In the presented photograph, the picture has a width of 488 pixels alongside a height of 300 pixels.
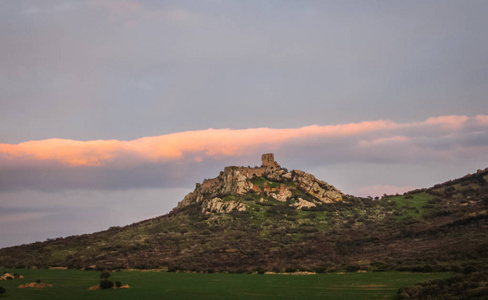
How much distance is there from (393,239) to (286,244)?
20631 mm

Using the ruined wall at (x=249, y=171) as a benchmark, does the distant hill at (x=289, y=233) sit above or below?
below

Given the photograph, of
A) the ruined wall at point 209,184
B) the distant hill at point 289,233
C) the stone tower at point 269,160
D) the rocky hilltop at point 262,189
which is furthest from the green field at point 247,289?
the stone tower at point 269,160

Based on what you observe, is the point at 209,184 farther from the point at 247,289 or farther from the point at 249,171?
the point at 247,289

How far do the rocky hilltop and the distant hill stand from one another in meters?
0.32

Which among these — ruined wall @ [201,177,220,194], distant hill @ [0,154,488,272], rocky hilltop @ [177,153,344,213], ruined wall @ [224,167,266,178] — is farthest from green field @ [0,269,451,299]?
ruined wall @ [201,177,220,194]

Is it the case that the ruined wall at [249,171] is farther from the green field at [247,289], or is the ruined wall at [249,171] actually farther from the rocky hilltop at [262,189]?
the green field at [247,289]

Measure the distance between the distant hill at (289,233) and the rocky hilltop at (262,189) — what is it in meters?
0.32

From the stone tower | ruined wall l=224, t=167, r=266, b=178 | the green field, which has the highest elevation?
the stone tower

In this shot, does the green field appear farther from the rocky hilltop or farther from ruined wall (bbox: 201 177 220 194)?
ruined wall (bbox: 201 177 220 194)

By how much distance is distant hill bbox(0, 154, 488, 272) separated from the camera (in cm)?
6019

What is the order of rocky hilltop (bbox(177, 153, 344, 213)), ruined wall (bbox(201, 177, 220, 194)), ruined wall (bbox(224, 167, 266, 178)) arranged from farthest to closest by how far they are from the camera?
1. ruined wall (bbox(201, 177, 220, 194))
2. ruined wall (bbox(224, 167, 266, 178))
3. rocky hilltop (bbox(177, 153, 344, 213))

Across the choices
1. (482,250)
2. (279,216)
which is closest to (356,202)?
(279,216)

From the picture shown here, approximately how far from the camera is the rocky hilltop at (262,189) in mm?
116881

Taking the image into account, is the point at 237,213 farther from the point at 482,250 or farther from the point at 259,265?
the point at 482,250
